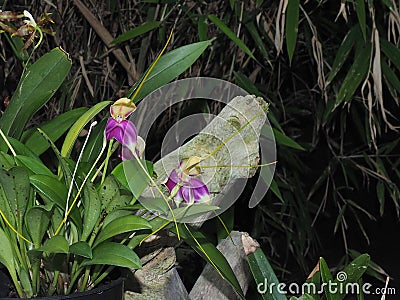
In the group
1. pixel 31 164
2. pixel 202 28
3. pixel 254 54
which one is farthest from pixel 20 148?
pixel 254 54

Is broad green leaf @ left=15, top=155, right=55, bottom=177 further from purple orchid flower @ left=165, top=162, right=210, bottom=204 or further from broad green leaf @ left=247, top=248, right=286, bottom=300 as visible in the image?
broad green leaf @ left=247, top=248, right=286, bottom=300

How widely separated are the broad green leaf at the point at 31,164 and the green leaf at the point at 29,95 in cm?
7

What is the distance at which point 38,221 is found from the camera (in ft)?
2.03

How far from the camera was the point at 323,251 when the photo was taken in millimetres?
2422

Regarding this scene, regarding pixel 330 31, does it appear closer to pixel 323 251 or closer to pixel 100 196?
pixel 323 251

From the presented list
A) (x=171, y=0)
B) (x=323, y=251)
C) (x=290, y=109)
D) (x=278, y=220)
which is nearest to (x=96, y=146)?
(x=171, y=0)

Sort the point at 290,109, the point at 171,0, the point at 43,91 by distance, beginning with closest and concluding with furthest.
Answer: the point at 43,91, the point at 171,0, the point at 290,109

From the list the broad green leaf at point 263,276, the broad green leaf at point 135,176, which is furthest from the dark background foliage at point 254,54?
the broad green leaf at point 135,176

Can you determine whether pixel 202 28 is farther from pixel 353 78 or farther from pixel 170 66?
pixel 170 66

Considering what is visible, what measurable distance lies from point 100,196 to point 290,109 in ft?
3.83

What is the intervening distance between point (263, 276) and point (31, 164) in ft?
0.90

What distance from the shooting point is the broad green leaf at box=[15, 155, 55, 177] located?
0.64m

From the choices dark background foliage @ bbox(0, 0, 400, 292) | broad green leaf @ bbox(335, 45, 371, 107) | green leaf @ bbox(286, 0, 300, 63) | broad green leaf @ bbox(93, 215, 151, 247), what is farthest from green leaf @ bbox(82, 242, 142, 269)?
broad green leaf @ bbox(335, 45, 371, 107)

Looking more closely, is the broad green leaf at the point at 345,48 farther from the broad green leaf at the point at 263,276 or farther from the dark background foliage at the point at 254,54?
the broad green leaf at the point at 263,276
